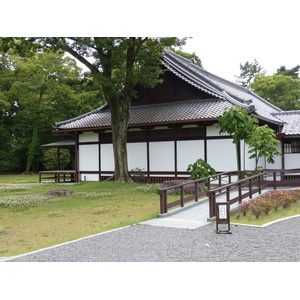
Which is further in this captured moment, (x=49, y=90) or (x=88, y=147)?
(x=49, y=90)

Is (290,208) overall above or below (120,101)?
below

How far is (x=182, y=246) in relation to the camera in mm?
6602

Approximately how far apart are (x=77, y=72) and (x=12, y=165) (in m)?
12.8

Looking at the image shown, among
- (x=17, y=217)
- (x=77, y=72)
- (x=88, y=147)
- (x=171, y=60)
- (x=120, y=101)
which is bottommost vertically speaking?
(x=17, y=217)

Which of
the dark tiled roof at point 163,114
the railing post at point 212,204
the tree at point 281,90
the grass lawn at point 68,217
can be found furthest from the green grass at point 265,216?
the tree at point 281,90

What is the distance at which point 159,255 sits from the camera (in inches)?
236

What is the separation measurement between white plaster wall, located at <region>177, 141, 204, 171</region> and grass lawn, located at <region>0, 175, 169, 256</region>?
365 cm

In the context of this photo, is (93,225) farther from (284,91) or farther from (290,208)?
(284,91)

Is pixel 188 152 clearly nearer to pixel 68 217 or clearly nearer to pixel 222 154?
pixel 222 154

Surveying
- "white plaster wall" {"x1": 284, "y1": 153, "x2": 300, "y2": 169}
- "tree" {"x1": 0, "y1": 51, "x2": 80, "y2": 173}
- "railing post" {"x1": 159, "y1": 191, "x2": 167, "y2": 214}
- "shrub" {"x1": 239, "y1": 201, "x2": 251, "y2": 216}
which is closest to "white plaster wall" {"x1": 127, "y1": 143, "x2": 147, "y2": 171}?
"white plaster wall" {"x1": 284, "y1": 153, "x2": 300, "y2": 169}

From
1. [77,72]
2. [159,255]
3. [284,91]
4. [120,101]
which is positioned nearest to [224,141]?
[120,101]

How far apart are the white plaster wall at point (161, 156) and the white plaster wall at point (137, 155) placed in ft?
1.64

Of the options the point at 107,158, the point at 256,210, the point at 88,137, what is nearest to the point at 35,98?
the point at 88,137

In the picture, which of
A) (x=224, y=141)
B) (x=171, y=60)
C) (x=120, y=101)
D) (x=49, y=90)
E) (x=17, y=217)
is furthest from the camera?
(x=49, y=90)
